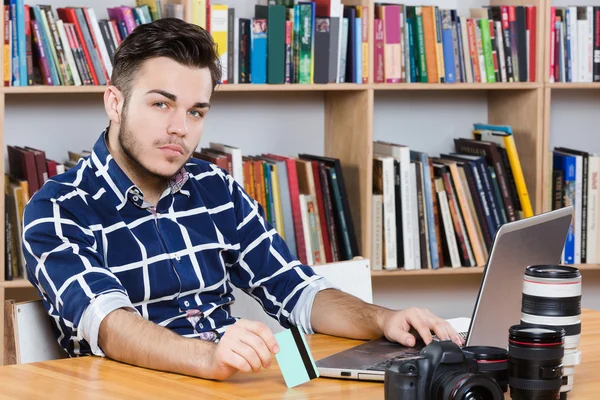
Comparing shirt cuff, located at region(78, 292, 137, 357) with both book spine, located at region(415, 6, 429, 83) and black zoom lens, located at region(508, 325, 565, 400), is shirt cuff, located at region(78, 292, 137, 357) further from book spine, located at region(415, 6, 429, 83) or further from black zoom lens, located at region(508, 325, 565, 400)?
book spine, located at region(415, 6, 429, 83)

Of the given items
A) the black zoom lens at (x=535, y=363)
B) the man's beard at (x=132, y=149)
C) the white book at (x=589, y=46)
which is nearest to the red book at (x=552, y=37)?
the white book at (x=589, y=46)

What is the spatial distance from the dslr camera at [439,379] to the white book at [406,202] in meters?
1.83

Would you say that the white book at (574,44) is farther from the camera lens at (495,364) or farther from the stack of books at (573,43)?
the camera lens at (495,364)

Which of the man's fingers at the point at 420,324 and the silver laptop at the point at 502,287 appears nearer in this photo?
the silver laptop at the point at 502,287

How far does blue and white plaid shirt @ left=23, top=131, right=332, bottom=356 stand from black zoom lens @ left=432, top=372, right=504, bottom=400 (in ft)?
2.12

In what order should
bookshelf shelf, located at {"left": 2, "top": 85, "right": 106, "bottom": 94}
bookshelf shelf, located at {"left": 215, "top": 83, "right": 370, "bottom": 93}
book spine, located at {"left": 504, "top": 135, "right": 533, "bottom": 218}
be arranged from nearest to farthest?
1. bookshelf shelf, located at {"left": 2, "top": 85, "right": 106, "bottom": 94}
2. bookshelf shelf, located at {"left": 215, "top": 83, "right": 370, "bottom": 93}
3. book spine, located at {"left": 504, "top": 135, "right": 533, "bottom": 218}

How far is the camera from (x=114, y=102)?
2014 millimetres

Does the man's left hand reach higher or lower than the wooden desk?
higher

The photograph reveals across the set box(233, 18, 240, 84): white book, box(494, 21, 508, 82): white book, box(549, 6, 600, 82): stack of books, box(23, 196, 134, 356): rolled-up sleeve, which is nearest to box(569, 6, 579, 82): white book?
box(549, 6, 600, 82): stack of books

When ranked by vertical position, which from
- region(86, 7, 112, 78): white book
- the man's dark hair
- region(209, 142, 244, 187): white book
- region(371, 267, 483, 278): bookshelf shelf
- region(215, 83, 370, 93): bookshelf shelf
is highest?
region(86, 7, 112, 78): white book

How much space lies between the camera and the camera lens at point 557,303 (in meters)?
1.42

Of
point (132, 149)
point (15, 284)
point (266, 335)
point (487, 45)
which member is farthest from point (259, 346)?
point (487, 45)

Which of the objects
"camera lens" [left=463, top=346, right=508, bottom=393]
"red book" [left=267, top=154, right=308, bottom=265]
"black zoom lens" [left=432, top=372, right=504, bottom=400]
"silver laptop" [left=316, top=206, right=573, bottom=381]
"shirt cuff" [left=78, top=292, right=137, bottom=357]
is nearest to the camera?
"black zoom lens" [left=432, top=372, right=504, bottom=400]

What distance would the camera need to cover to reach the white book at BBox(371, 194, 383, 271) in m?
3.14
